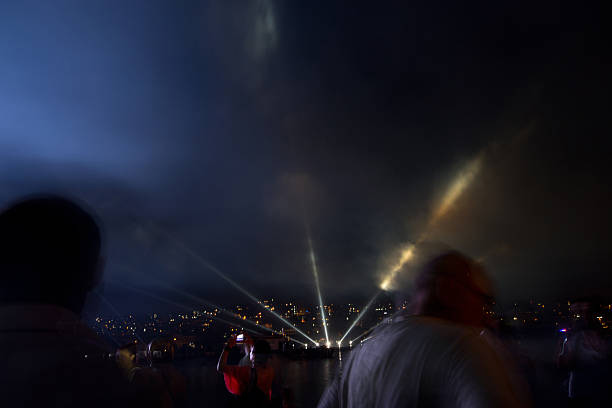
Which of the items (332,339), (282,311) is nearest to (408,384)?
(332,339)

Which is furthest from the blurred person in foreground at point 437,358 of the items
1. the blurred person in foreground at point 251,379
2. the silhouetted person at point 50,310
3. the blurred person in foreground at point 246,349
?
the blurred person in foreground at point 246,349

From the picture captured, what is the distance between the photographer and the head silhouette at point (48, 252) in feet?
4.90

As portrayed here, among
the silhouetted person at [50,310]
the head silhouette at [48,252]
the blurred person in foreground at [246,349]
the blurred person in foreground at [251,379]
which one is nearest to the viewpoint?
the silhouetted person at [50,310]

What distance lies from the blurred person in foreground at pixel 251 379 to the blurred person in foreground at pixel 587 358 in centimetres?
545

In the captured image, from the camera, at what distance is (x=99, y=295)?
77.2 inches

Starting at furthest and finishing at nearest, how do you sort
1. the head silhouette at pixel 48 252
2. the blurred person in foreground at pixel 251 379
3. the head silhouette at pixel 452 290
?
the blurred person in foreground at pixel 251 379
the head silhouette at pixel 452 290
the head silhouette at pixel 48 252

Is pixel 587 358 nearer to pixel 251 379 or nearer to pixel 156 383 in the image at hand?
pixel 251 379

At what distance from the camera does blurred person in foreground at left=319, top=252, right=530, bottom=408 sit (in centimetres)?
152

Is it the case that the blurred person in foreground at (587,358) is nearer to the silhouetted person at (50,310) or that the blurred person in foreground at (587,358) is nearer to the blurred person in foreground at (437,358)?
the blurred person in foreground at (437,358)

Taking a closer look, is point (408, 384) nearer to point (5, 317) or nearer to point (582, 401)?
point (5, 317)

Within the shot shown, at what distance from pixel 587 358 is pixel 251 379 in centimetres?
590

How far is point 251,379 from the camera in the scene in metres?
6.52

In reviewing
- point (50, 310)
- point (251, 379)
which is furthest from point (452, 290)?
point (251, 379)

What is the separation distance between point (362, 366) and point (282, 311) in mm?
207311
